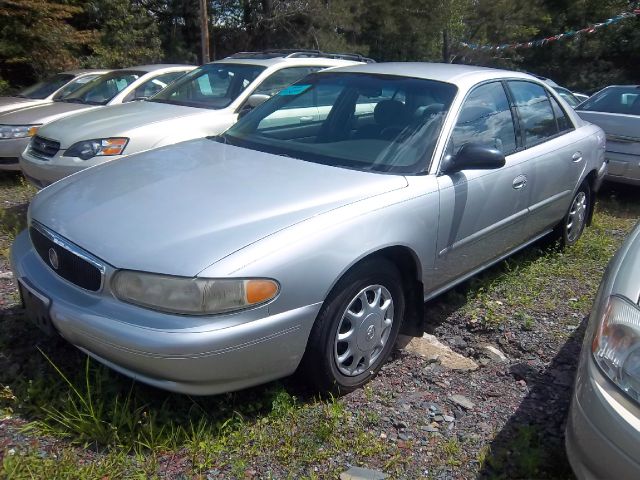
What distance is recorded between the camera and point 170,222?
2551 millimetres

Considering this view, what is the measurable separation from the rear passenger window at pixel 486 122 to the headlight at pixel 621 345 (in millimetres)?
1537

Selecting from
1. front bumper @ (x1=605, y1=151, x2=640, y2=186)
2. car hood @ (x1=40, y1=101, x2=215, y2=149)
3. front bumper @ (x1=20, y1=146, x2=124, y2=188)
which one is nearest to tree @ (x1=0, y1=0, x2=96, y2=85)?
car hood @ (x1=40, y1=101, x2=215, y2=149)

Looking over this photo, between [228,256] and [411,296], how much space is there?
127 cm

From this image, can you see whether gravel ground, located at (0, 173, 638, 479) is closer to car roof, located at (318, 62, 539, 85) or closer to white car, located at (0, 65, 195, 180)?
car roof, located at (318, 62, 539, 85)

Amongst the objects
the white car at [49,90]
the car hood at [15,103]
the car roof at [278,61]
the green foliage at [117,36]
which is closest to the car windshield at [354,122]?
the car roof at [278,61]

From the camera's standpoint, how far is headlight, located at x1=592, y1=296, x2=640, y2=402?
188 centimetres

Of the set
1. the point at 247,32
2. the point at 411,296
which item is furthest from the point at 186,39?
the point at 411,296

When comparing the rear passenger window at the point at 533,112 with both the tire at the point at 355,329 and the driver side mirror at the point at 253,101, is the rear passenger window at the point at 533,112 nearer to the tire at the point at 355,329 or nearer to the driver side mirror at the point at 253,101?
the tire at the point at 355,329

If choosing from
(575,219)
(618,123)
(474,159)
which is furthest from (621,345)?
(618,123)

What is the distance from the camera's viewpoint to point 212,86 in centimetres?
628

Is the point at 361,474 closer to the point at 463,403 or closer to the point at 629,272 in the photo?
the point at 463,403

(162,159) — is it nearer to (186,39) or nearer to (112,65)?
(112,65)

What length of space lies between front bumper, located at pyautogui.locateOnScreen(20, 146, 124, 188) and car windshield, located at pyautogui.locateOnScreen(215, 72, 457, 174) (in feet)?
5.90

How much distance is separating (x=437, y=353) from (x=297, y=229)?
135 centimetres
